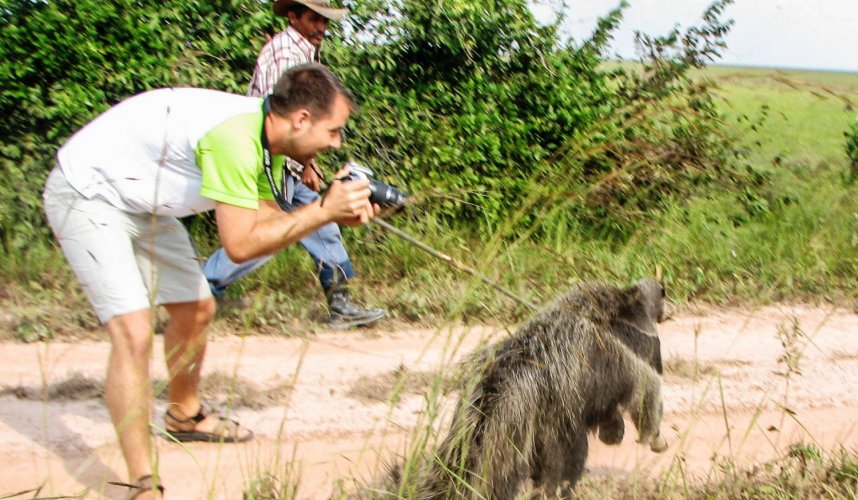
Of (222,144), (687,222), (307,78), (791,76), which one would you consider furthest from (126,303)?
(687,222)

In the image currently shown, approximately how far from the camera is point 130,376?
3.39m

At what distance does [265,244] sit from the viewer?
10.9ft

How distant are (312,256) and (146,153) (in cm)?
243

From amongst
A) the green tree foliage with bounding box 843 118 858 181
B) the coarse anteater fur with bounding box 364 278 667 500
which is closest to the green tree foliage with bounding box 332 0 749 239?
the green tree foliage with bounding box 843 118 858 181

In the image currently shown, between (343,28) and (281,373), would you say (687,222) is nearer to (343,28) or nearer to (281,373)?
(343,28)

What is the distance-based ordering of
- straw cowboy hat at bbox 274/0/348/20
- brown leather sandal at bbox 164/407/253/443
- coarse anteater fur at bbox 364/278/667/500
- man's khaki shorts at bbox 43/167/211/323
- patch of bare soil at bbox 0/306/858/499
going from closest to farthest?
coarse anteater fur at bbox 364/278/667/500 → man's khaki shorts at bbox 43/167/211/323 → patch of bare soil at bbox 0/306/858/499 → brown leather sandal at bbox 164/407/253/443 → straw cowboy hat at bbox 274/0/348/20

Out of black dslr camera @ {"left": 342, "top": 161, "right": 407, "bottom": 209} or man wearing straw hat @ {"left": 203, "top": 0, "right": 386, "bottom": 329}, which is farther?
man wearing straw hat @ {"left": 203, "top": 0, "right": 386, "bottom": 329}

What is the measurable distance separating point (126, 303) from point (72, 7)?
3847 millimetres

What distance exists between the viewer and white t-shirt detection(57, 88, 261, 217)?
3.51 meters

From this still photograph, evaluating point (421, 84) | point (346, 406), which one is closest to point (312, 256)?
point (346, 406)

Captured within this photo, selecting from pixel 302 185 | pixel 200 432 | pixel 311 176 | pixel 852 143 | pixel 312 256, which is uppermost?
pixel 852 143

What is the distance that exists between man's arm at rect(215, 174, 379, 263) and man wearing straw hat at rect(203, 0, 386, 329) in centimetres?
196

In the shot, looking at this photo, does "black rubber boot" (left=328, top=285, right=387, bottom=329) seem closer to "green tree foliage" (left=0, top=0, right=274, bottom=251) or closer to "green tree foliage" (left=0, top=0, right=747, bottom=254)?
"green tree foliage" (left=0, top=0, right=747, bottom=254)

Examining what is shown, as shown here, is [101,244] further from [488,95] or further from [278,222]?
[488,95]
